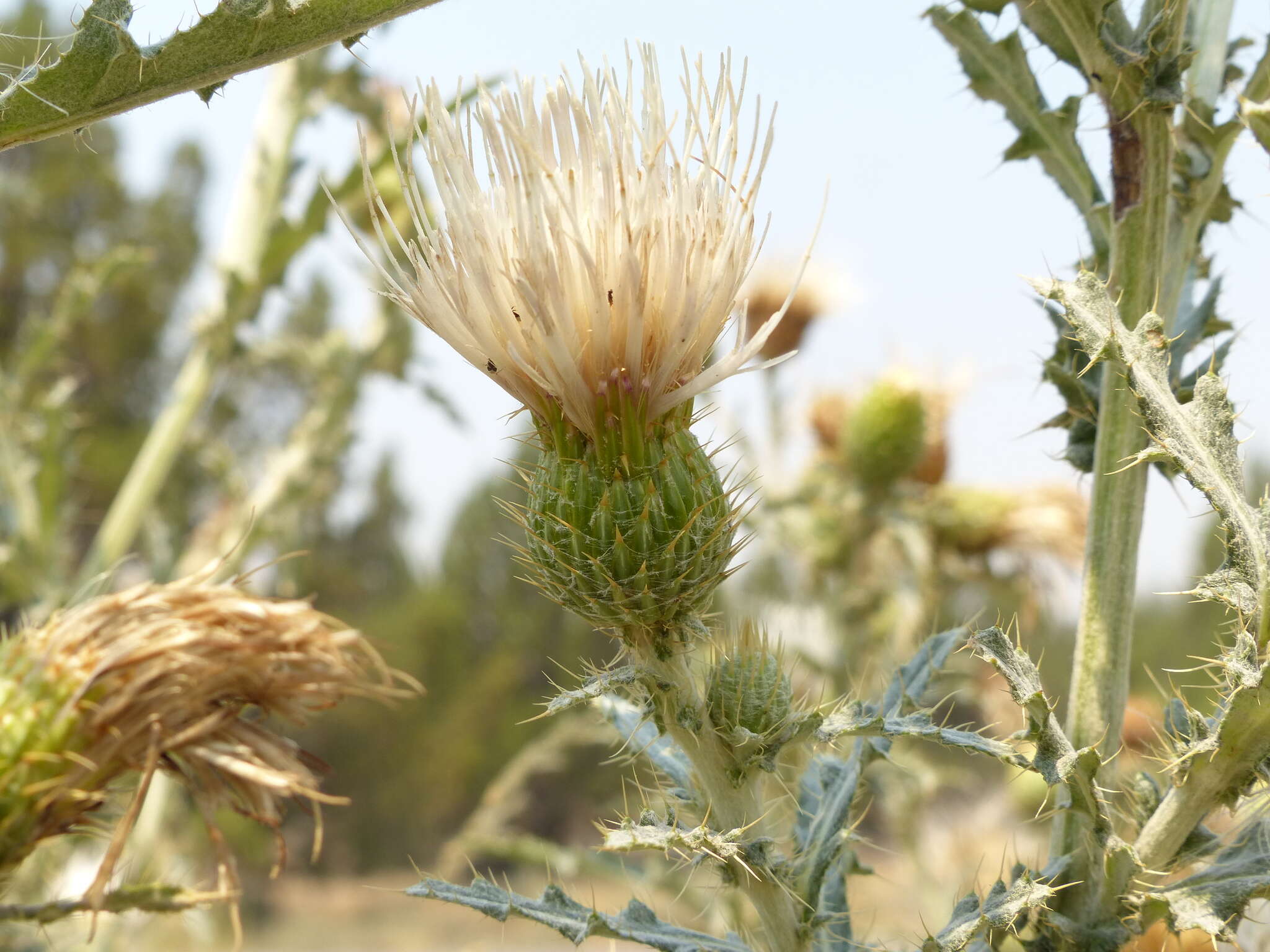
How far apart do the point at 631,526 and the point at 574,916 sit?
0.53 m

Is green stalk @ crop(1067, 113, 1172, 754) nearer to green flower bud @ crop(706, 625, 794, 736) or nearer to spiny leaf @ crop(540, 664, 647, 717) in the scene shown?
green flower bud @ crop(706, 625, 794, 736)

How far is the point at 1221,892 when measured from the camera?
1224 mm

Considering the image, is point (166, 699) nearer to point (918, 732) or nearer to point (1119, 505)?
point (918, 732)

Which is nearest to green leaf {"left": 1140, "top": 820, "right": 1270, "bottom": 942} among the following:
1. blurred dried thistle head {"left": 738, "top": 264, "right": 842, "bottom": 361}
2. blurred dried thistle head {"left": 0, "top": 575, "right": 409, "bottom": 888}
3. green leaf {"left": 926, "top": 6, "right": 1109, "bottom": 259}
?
green leaf {"left": 926, "top": 6, "right": 1109, "bottom": 259}

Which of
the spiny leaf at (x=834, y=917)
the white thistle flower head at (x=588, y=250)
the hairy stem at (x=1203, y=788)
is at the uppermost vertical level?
the white thistle flower head at (x=588, y=250)

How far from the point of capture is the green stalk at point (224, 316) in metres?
3.61

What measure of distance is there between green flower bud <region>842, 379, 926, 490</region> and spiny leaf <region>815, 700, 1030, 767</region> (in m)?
3.62

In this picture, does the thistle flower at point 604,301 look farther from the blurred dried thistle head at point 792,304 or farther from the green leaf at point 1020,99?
the blurred dried thistle head at point 792,304

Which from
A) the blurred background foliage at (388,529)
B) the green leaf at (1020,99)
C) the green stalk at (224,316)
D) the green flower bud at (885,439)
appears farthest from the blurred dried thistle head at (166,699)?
the green flower bud at (885,439)

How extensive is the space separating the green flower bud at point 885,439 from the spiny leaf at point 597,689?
3.71 metres

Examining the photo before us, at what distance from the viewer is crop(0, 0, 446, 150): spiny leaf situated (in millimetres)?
1190

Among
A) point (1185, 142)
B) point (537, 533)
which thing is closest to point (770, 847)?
point (537, 533)

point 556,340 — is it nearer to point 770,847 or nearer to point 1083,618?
point 770,847

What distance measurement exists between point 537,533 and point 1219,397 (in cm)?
94
